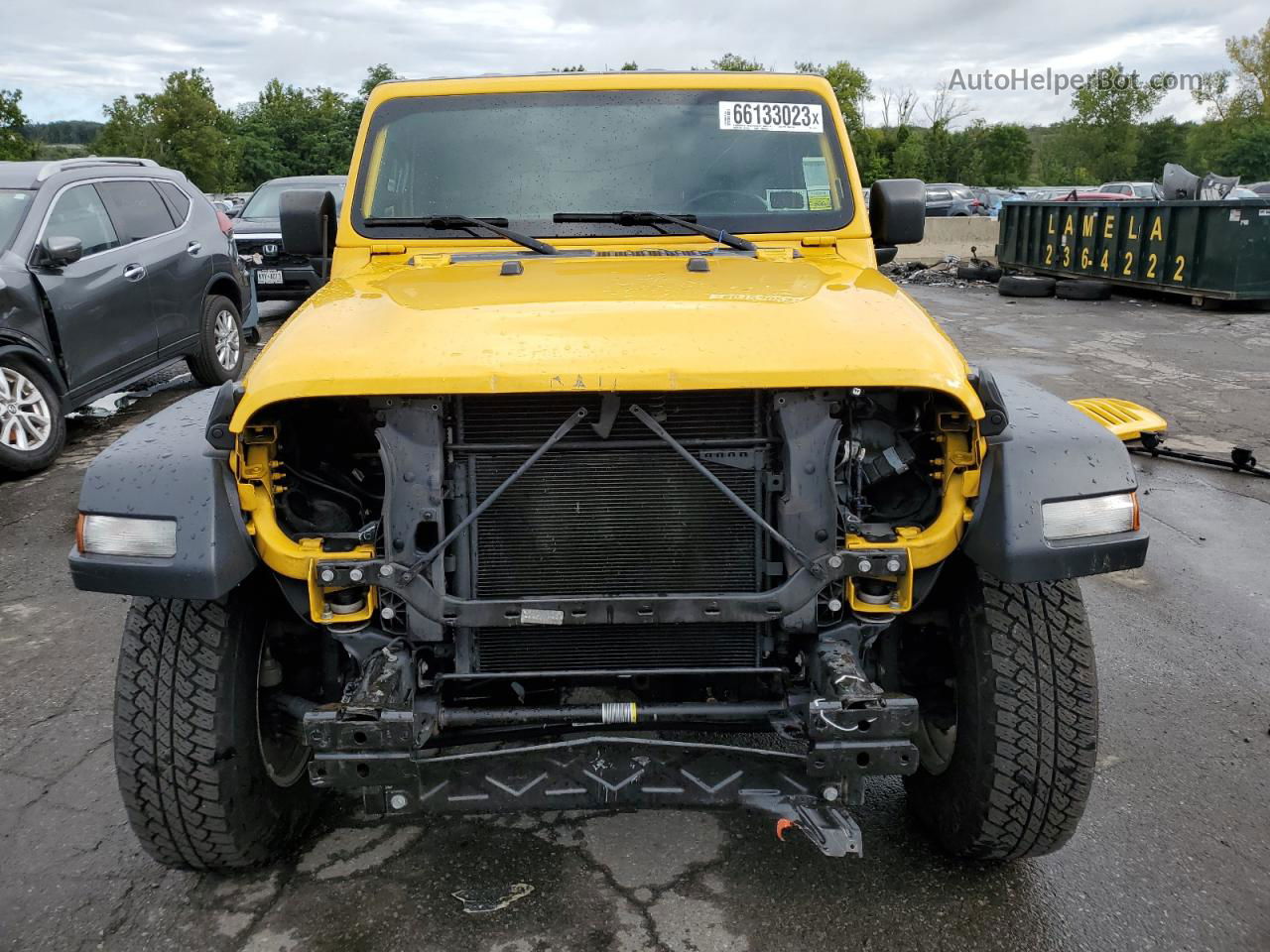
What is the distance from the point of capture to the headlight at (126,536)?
2361mm

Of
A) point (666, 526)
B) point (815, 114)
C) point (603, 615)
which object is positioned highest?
point (815, 114)

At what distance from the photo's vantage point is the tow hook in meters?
2.35

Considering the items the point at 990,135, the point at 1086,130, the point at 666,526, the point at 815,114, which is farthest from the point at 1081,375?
the point at 1086,130

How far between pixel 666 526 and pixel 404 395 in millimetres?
663

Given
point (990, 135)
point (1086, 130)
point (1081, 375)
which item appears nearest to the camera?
point (1081, 375)

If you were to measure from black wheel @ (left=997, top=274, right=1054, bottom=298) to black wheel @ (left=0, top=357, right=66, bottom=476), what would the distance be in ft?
45.3

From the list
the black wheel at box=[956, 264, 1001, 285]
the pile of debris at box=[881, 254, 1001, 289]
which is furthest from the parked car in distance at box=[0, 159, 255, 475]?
the black wheel at box=[956, 264, 1001, 285]

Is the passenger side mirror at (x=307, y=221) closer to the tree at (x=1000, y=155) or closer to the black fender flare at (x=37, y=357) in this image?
the black fender flare at (x=37, y=357)

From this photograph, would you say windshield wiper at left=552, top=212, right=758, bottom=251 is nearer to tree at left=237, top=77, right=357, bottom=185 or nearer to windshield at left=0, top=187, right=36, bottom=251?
windshield at left=0, top=187, right=36, bottom=251

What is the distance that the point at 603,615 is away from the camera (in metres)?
2.42

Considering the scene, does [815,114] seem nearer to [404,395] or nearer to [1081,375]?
[404,395]

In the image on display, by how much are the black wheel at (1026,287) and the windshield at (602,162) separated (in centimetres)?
1370

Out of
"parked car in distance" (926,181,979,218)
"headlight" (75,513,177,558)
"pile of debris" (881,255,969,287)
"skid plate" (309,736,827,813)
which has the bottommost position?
"pile of debris" (881,255,969,287)

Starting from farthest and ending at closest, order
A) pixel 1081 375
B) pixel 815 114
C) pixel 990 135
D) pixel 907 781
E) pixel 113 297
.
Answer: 1. pixel 990 135
2. pixel 1081 375
3. pixel 113 297
4. pixel 815 114
5. pixel 907 781
